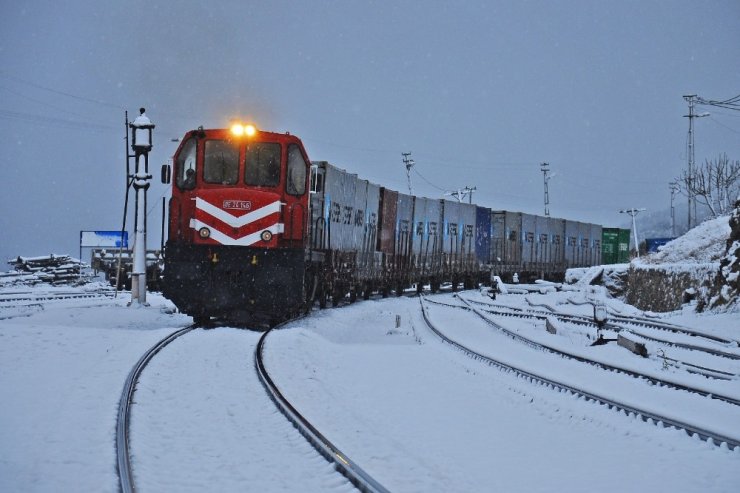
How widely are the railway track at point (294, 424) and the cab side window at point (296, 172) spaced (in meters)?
5.11

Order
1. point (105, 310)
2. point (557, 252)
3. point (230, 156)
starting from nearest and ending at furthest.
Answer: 1. point (230, 156)
2. point (105, 310)
3. point (557, 252)

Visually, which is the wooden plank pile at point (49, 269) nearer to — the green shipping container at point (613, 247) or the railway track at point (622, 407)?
the railway track at point (622, 407)

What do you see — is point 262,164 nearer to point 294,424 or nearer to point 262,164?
point 262,164

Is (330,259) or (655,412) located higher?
(330,259)

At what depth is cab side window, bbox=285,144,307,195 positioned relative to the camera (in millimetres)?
12531

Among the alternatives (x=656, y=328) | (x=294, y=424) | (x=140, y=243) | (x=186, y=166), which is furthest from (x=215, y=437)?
(x=140, y=243)

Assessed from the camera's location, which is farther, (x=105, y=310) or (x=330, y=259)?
(x=330, y=259)

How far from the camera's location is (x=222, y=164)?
1259 cm

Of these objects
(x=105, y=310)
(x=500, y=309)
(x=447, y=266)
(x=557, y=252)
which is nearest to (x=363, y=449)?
(x=105, y=310)

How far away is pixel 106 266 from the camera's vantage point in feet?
100

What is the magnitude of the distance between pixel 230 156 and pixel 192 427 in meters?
7.76

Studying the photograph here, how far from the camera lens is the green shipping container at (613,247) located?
43406 millimetres

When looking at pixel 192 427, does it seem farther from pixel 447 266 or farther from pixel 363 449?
pixel 447 266

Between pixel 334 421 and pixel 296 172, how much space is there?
24.6 ft
